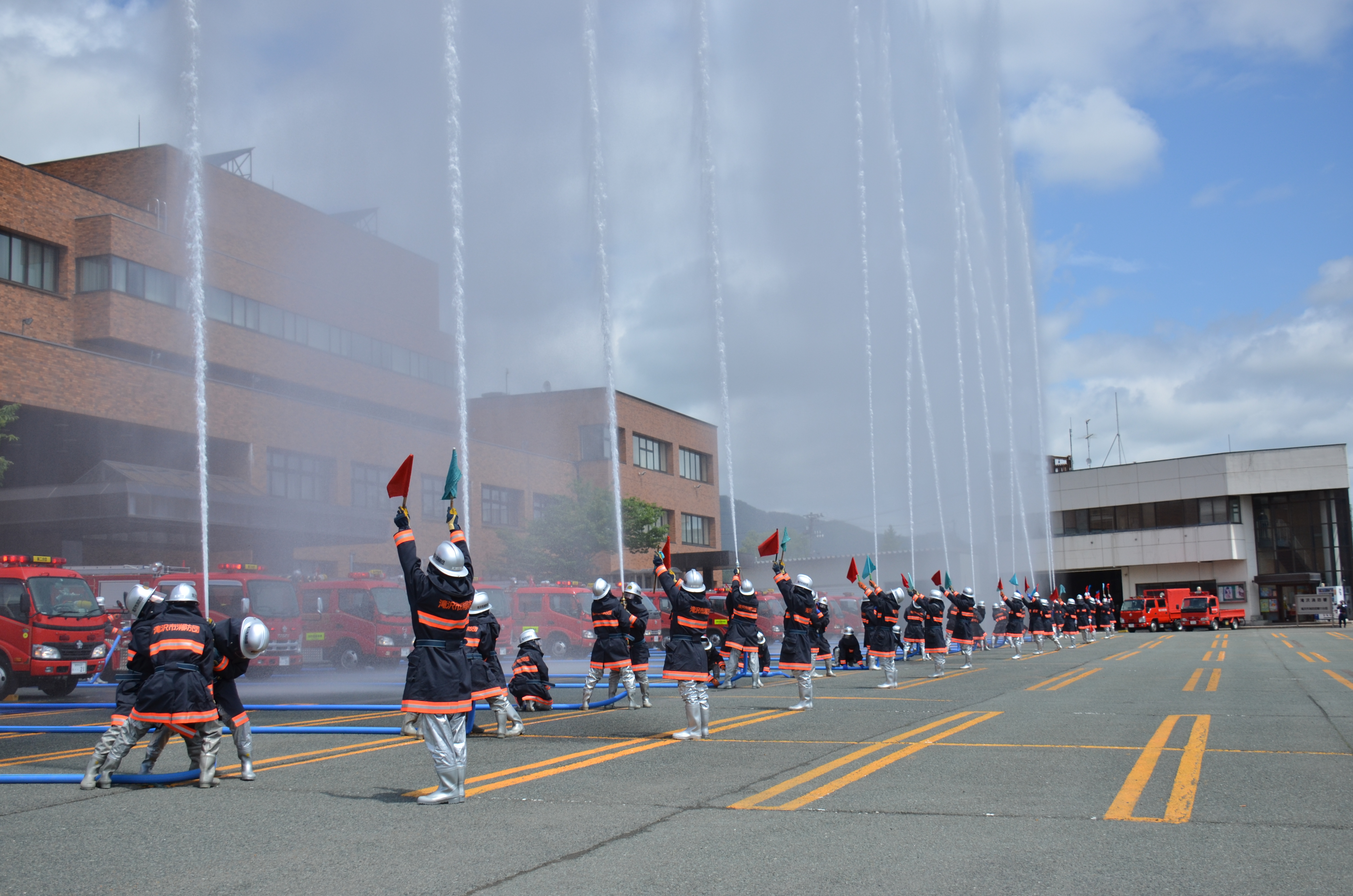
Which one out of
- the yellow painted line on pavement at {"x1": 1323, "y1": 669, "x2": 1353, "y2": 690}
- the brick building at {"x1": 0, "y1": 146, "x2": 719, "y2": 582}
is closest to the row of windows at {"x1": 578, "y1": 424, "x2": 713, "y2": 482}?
the brick building at {"x1": 0, "y1": 146, "x2": 719, "y2": 582}

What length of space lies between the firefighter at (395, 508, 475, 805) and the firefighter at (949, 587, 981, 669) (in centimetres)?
1947

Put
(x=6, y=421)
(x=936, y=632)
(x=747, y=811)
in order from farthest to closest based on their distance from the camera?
(x=6, y=421) → (x=936, y=632) → (x=747, y=811)

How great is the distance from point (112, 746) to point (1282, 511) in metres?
78.8

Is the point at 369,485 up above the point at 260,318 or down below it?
below

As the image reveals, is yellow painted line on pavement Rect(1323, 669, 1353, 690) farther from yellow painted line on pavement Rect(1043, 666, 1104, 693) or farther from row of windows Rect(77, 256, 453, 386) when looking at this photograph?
row of windows Rect(77, 256, 453, 386)

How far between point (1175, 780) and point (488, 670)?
7.26 meters

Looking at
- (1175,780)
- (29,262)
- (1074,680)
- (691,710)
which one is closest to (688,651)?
(691,710)

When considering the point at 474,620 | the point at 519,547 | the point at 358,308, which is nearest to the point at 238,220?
the point at 358,308

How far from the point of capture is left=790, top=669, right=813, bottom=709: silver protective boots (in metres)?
15.2

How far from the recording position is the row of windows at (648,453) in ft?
191

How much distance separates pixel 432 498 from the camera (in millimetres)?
43469

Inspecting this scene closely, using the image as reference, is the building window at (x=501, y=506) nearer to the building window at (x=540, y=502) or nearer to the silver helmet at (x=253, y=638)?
the building window at (x=540, y=502)

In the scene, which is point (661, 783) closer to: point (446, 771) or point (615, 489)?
point (446, 771)

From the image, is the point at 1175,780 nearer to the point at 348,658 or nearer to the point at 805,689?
the point at 805,689
